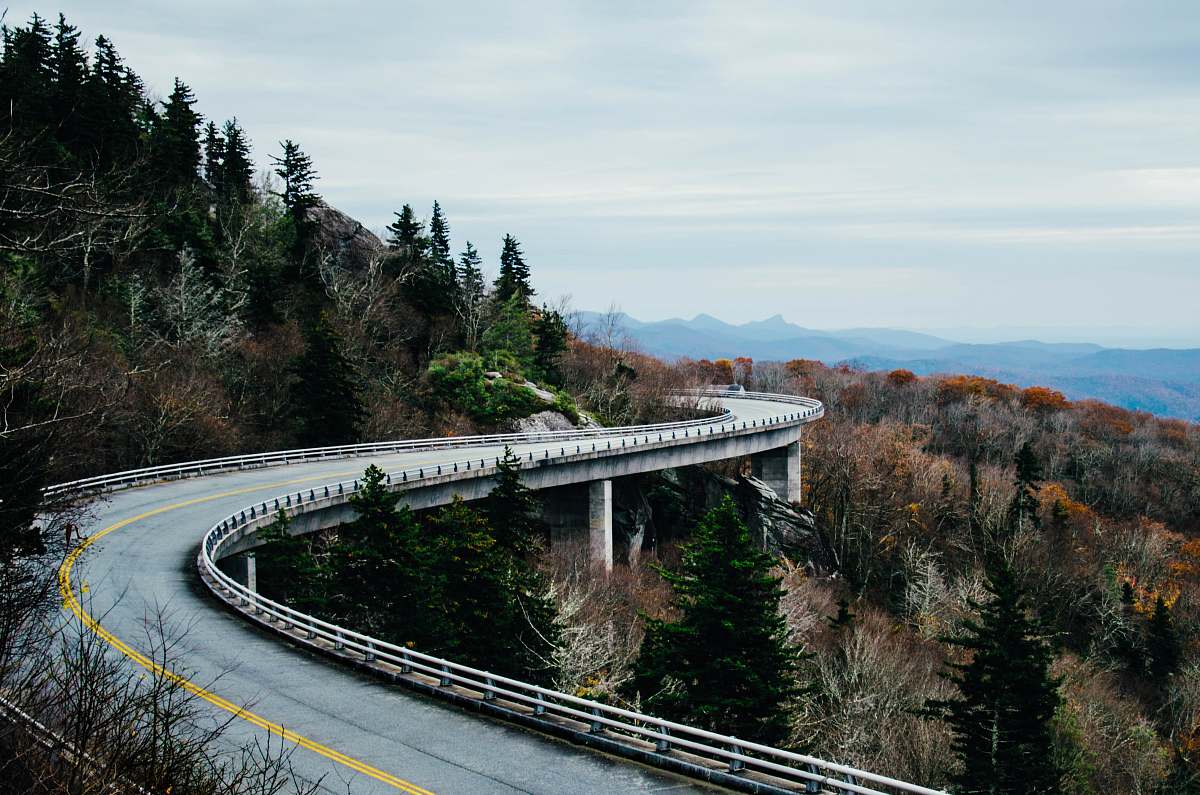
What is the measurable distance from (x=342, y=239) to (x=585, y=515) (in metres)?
38.4

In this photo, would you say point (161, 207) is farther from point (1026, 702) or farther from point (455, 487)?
point (1026, 702)

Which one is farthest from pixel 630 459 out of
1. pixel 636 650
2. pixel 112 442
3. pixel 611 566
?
pixel 112 442

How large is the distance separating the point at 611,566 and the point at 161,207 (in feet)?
133

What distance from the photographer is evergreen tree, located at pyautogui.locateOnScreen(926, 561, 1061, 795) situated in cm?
2803

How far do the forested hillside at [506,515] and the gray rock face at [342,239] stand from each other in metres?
0.37

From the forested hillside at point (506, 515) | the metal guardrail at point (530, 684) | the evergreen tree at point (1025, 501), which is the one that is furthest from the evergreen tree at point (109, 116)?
the evergreen tree at point (1025, 501)

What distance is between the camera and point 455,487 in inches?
1898

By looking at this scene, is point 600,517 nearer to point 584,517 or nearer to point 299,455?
point 584,517

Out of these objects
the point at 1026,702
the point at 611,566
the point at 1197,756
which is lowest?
the point at 1197,756

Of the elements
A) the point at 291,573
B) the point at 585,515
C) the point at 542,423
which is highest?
the point at 542,423

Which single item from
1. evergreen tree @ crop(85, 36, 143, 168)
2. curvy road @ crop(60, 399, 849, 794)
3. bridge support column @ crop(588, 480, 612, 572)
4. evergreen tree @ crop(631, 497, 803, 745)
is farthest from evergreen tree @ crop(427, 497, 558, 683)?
evergreen tree @ crop(85, 36, 143, 168)

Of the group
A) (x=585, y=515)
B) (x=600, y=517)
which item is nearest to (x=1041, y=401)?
(x=600, y=517)

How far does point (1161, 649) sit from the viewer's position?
202 ft

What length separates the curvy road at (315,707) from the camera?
15.8 metres
